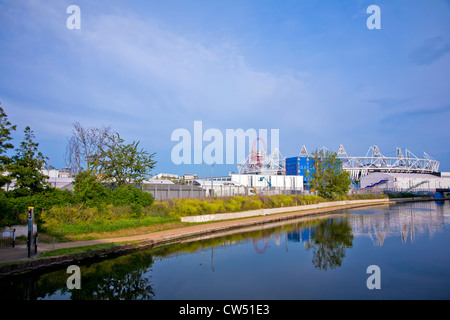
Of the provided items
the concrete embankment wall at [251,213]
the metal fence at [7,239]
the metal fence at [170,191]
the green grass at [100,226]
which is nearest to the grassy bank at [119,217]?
the green grass at [100,226]

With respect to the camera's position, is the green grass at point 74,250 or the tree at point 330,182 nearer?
the green grass at point 74,250

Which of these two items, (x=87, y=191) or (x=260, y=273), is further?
(x=87, y=191)

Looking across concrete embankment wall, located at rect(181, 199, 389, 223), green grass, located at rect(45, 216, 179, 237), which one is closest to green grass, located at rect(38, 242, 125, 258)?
green grass, located at rect(45, 216, 179, 237)

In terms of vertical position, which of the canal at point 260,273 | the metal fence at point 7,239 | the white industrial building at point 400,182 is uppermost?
the white industrial building at point 400,182

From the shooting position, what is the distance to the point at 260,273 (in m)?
13.6

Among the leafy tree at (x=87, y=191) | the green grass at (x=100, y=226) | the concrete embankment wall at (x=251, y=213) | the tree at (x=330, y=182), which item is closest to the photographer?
the green grass at (x=100, y=226)

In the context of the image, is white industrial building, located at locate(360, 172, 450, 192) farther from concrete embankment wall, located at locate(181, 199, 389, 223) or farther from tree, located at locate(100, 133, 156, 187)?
tree, located at locate(100, 133, 156, 187)

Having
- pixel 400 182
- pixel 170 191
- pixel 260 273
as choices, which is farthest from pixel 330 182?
pixel 400 182

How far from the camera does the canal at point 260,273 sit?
1108 centimetres

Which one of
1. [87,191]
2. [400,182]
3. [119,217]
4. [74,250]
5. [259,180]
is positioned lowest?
[74,250]

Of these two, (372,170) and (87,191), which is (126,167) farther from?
(372,170)

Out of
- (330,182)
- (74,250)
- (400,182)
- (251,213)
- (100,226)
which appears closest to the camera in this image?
(74,250)

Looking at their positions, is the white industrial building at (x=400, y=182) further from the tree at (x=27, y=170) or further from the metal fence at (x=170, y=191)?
the tree at (x=27, y=170)

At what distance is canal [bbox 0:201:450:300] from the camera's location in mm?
11078
